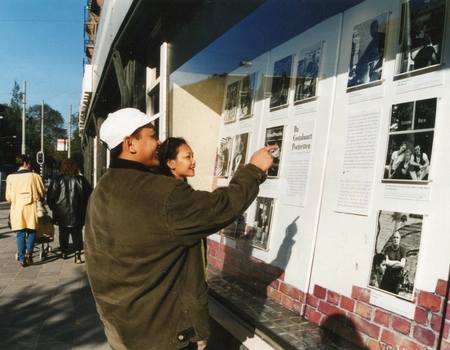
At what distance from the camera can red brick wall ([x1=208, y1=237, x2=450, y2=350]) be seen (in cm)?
175

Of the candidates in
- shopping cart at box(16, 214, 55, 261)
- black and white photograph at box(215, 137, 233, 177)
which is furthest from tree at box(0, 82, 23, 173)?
black and white photograph at box(215, 137, 233, 177)

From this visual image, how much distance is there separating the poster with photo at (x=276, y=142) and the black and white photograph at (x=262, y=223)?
0.24 meters

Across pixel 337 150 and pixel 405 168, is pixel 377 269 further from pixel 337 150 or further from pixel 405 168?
pixel 337 150

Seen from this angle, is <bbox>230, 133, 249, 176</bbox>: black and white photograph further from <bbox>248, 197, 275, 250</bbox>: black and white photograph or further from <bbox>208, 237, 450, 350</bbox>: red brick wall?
<bbox>208, 237, 450, 350</bbox>: red brick wall

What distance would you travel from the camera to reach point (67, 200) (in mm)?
6316

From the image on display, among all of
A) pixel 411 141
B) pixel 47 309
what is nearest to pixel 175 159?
pixel 411 141

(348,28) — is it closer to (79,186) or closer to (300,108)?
(300,108)

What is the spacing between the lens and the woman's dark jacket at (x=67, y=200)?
6.31 m

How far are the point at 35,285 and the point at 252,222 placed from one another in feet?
11.5

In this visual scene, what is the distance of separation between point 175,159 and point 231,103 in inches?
59.7

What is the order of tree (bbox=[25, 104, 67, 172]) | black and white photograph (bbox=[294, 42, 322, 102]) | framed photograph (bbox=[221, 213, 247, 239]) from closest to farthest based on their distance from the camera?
black and white photograph (bbox=[294, 42, 322, 102]) → framed photograph (bbox=[221, 213, 247, 239]) → tree (bbox=[25, 104, 67, 172])

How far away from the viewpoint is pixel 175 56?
4.44 metres

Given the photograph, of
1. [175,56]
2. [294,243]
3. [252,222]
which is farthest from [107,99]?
[294,243]

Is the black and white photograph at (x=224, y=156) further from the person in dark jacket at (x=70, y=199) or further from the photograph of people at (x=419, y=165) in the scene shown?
the person in dark jacket at (x=70, y=199)
